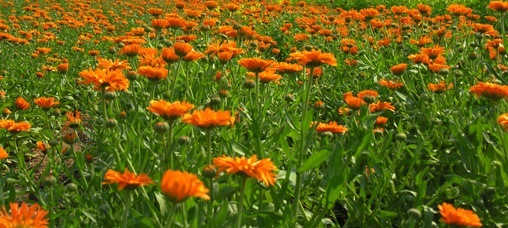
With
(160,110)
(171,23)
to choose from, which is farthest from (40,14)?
(160,110)

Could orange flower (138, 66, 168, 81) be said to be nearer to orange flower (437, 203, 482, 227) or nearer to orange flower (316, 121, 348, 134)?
orange flower (316, 121, 348, 134)

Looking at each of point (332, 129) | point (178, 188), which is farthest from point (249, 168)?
point (332, 129)

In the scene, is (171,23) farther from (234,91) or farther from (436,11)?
(436,11)

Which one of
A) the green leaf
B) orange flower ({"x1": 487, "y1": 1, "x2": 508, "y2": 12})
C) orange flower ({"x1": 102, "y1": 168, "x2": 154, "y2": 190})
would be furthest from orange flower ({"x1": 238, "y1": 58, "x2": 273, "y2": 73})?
orange flower ({"x1": 487, "y1": 1, "x2": 508, "y2": 12})

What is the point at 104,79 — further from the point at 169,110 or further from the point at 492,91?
the point at 492,91

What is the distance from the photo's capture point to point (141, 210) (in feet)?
6.35

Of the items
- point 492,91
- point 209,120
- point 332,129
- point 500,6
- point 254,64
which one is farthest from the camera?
point 500,6

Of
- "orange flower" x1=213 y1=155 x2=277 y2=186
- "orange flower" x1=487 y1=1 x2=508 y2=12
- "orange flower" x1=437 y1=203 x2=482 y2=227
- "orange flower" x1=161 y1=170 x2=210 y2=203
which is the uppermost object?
"orange flower" x1=161 y1=170 x2=210 y2=203

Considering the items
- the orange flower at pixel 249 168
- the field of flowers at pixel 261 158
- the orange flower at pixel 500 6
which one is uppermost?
the orange flower at pixel 249 168

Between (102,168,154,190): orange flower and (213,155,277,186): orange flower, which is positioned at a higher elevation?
(213,155,277,186): orange flower

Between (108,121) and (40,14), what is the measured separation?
5.65 metres

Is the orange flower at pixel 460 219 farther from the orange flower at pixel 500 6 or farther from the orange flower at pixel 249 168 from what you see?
the orange flower at pixel 500 6

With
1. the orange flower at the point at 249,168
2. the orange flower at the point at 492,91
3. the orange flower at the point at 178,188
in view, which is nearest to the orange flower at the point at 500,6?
the orange flower at the point at 492,91

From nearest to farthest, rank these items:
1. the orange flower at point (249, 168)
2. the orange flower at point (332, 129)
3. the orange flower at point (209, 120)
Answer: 1. the orange flower at point (249, 168)
2. the orange flower at point (209, 120)
3. the orange flower at point (332, 129)
